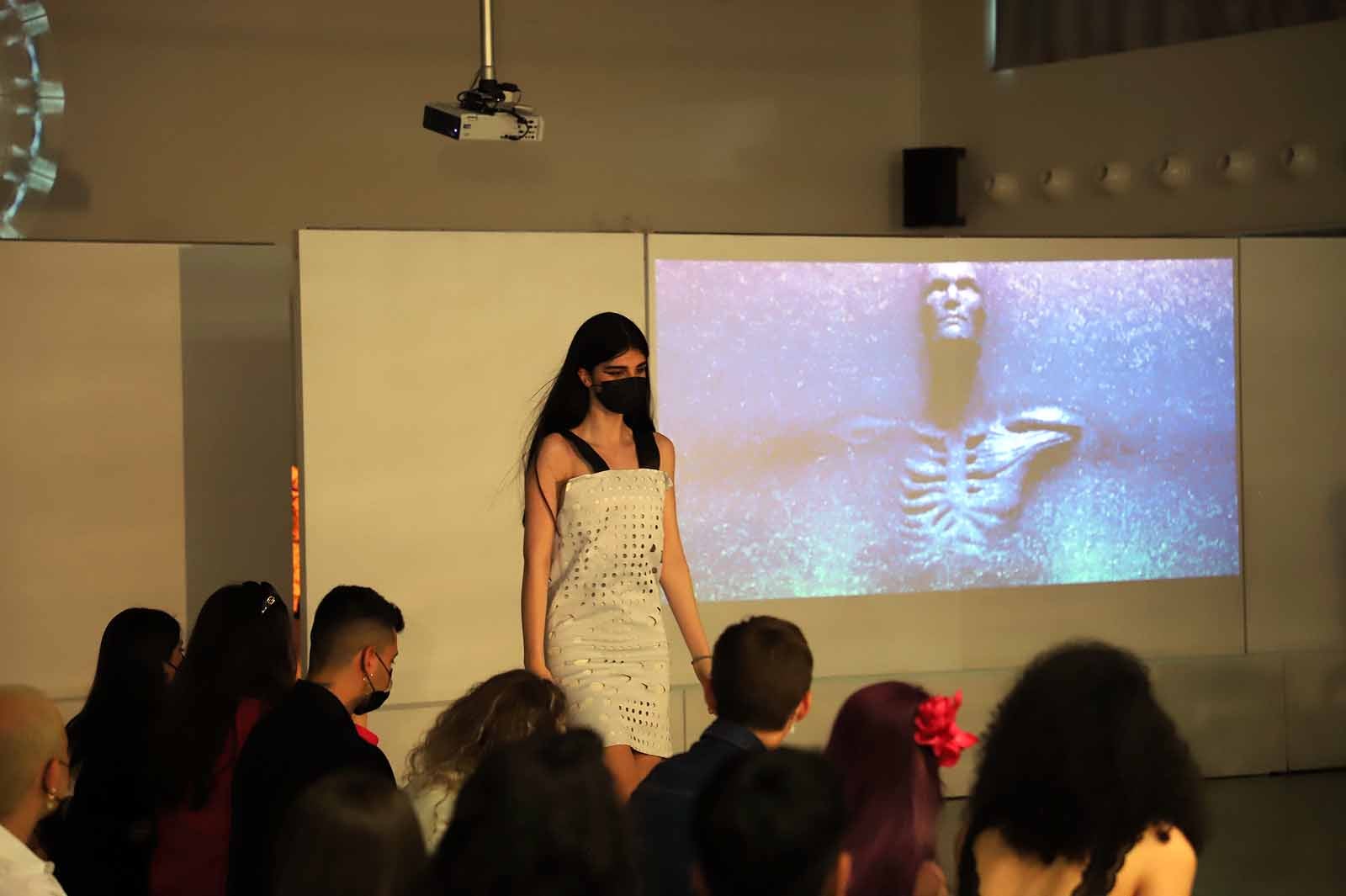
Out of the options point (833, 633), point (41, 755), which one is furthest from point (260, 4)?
point (41, 755)

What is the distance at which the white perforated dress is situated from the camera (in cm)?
345

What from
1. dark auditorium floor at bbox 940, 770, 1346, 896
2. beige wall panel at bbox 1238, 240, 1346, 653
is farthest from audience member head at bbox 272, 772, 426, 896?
beige wall panel at bbox 1238, 240, 1346, 653

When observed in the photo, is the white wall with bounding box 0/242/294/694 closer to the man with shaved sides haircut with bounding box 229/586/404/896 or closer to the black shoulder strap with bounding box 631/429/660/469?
the black shoulder strap with bounding box 631/429/660/469

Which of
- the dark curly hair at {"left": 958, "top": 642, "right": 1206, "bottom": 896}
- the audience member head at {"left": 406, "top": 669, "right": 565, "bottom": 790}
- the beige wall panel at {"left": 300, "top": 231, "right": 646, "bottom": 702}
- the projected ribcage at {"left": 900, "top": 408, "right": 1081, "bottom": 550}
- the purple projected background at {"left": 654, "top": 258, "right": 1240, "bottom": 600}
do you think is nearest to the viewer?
the dark curly hair at {"left": 958, "top": 642, "right": 1206, "bottom": 896}

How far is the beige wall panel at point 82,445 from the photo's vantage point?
5332mm

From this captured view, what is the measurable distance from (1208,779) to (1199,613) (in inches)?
23.0

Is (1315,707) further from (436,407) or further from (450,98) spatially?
(450,98)

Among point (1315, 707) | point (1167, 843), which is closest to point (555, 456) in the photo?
point (1167, 843)

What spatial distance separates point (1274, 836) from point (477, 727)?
10.9 ft

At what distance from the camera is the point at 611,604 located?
3.48 m

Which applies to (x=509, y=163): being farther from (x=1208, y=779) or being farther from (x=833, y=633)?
(x=1208, y=779)

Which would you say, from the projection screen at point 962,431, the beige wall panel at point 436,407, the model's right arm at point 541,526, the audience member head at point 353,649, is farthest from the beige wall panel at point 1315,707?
the audience member head at point 353,649

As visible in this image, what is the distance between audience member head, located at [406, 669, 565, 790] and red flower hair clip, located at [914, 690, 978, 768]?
60 centimetres

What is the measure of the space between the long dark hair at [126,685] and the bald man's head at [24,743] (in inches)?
27.6
